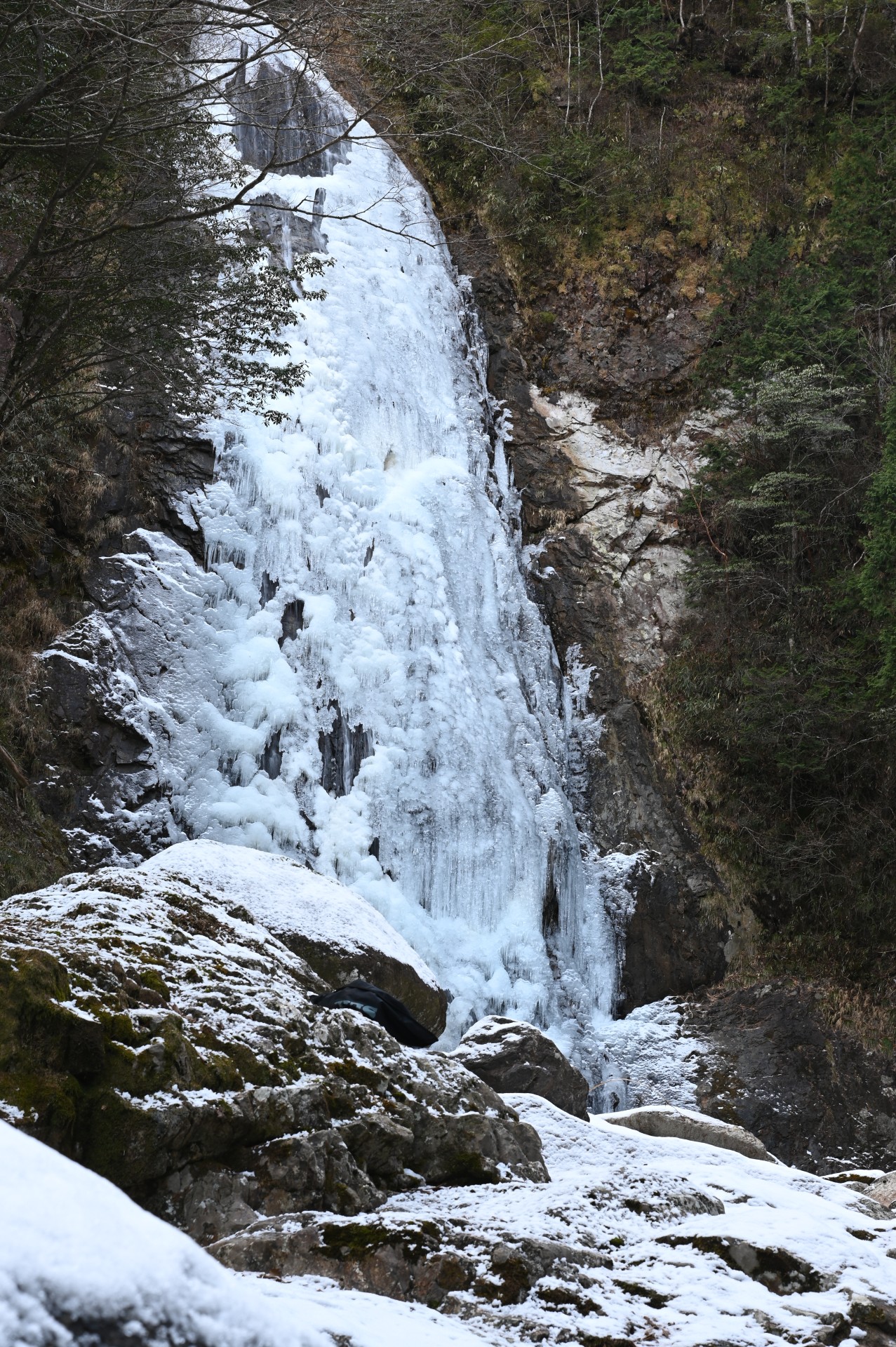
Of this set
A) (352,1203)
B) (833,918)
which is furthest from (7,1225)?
(833,918)

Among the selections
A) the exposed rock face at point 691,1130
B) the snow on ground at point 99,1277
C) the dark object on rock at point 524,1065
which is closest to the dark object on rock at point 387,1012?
Answer: the dark object on rock at point 524,1065

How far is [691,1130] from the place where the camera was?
602cm

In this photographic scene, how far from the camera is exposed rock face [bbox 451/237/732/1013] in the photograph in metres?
12.3

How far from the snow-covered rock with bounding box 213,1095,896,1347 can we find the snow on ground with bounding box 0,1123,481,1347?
4.82 feet

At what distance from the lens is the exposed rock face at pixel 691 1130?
6016mm

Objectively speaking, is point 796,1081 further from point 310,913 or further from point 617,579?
point 617,579

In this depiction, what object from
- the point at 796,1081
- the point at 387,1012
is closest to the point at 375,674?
the point at 796,1081

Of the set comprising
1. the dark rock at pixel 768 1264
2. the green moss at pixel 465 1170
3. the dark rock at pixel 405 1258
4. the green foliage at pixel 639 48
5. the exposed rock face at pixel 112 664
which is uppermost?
the green foliage at pixel 639 48

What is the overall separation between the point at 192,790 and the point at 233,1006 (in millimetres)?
6393

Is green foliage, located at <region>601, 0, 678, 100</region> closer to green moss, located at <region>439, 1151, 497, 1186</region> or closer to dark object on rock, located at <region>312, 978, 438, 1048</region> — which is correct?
dark object on rock, located at <region>312, 978, 438, 1048</region>

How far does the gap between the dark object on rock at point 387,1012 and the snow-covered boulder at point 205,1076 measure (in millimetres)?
315

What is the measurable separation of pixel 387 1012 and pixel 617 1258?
5.62 ft

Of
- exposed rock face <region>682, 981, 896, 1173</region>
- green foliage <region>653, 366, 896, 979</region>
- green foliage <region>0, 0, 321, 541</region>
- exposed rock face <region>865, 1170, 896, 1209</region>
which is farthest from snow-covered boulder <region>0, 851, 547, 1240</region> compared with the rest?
green foliage <region>653, 366, 896, 979</region>

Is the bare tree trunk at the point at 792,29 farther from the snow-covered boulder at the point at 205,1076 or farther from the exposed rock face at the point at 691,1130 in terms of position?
the snow-covered boulder at the point at 205,1076
